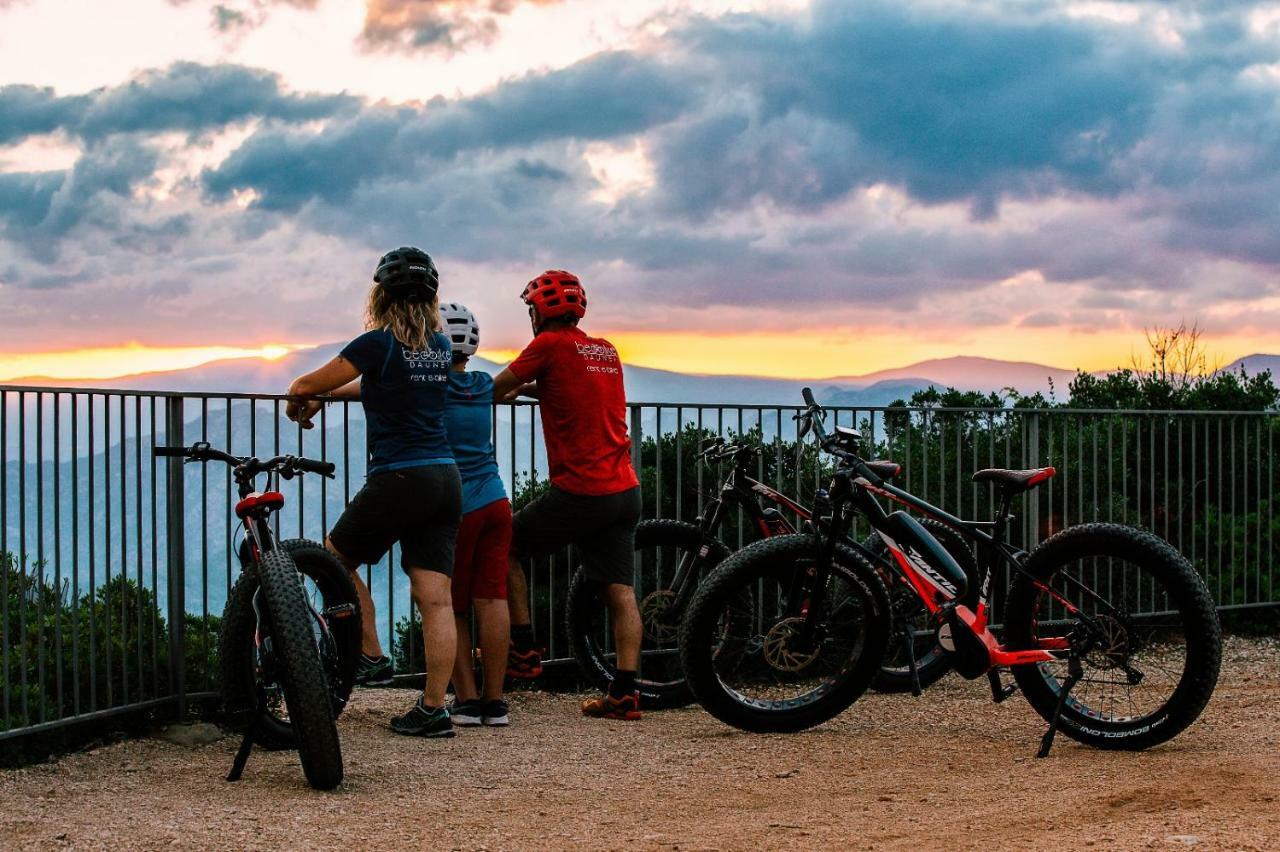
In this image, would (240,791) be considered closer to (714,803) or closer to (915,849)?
(714,803)

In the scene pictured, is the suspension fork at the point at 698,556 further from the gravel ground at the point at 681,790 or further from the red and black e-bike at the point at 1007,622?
the red and black e-bike at the point at 1007,622

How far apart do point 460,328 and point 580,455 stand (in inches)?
32.2

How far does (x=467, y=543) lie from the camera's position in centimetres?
675

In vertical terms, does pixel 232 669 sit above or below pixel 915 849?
above

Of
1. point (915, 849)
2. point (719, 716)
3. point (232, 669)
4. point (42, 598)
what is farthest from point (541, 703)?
point (915, 849)

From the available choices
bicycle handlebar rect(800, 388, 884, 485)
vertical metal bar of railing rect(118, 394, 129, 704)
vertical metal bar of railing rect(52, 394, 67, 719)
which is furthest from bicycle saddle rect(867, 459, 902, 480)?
vertical metal bar of railing rect(52, 394, 67, 719)

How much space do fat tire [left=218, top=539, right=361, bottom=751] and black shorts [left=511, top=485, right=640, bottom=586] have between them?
1.06m

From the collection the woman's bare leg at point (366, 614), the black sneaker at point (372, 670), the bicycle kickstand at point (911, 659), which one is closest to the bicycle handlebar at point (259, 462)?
the woman's bare leg at point (366, 614)

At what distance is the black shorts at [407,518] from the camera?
616 cm

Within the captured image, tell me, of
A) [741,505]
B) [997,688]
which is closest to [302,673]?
[741,505]

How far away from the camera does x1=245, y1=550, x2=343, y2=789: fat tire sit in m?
5.36

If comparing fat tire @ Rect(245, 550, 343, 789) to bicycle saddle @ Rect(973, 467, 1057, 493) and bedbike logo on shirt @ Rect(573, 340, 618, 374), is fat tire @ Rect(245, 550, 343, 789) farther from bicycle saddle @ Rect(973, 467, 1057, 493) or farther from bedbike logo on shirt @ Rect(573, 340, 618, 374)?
bicycle saddle @ Rect(973, 467, 1057, 493)

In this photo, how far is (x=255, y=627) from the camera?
5.98 metres

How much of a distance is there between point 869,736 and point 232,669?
9.30 ft
